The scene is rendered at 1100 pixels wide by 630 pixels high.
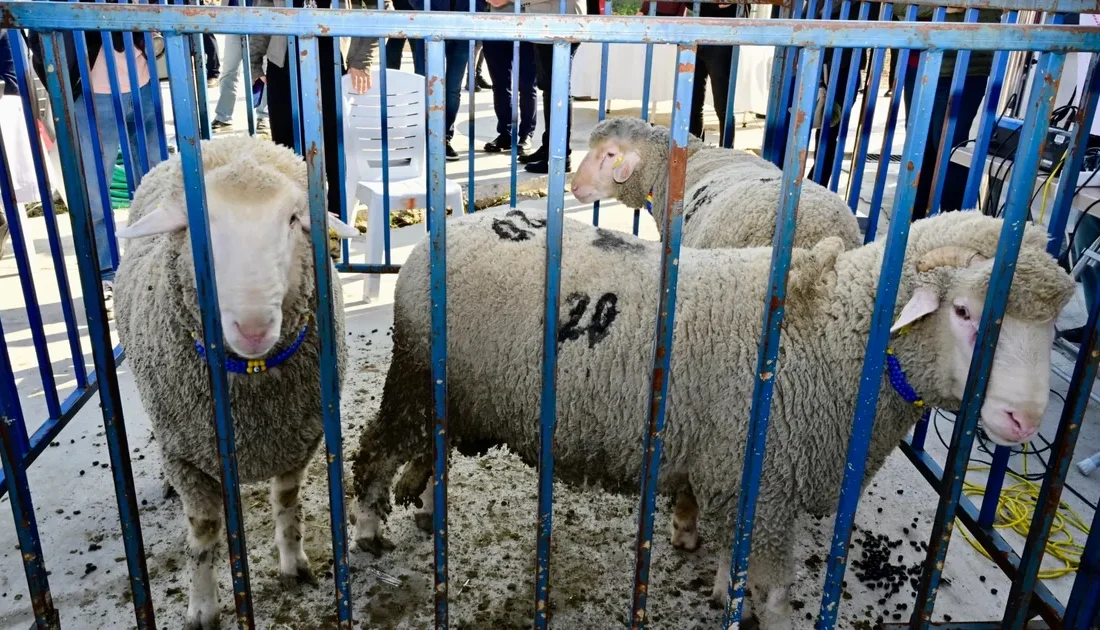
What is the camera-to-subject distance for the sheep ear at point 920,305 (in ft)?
6.13

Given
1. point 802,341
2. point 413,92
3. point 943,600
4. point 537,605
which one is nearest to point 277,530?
point 537,605

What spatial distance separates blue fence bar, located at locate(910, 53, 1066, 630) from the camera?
1319 mm

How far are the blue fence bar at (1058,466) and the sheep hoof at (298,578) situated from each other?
1.88m

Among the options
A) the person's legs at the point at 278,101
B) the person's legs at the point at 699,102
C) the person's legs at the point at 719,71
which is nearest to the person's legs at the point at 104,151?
the person's legs at the point at 278,101

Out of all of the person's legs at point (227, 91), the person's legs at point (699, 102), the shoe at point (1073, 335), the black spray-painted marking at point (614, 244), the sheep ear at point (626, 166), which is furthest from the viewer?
the person's legs at point (227, 91)

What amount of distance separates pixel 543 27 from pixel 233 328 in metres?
0.94

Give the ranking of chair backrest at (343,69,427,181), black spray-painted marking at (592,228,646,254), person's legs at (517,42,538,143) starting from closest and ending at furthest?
black spray-painted marking at (592,228,646,254), chair backrest at (343,69,427,181), person's legs at (517,42,538,143)

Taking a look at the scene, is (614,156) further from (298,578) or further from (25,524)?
(25,524)

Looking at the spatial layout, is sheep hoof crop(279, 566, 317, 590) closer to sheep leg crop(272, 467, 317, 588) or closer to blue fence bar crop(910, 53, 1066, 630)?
sheep leg crop(272, 467, 317, 588)

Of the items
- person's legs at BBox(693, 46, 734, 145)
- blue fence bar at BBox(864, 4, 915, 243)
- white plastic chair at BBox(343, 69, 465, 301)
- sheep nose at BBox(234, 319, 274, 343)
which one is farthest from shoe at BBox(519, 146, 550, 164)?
sheep nose at BBox(234, 319, 274, 343)

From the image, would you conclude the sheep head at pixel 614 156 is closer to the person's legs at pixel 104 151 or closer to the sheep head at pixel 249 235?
the sheep head at pixel 249 235

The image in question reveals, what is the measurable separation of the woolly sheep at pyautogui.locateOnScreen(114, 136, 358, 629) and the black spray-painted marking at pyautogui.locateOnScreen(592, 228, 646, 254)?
702 mm

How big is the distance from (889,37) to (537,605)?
1234mm

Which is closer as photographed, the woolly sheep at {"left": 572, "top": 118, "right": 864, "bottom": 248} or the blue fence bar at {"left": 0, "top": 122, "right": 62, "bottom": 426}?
the blue fence bar at {"left": 0, "top": 122, "right": 62, "bottom": 426}
